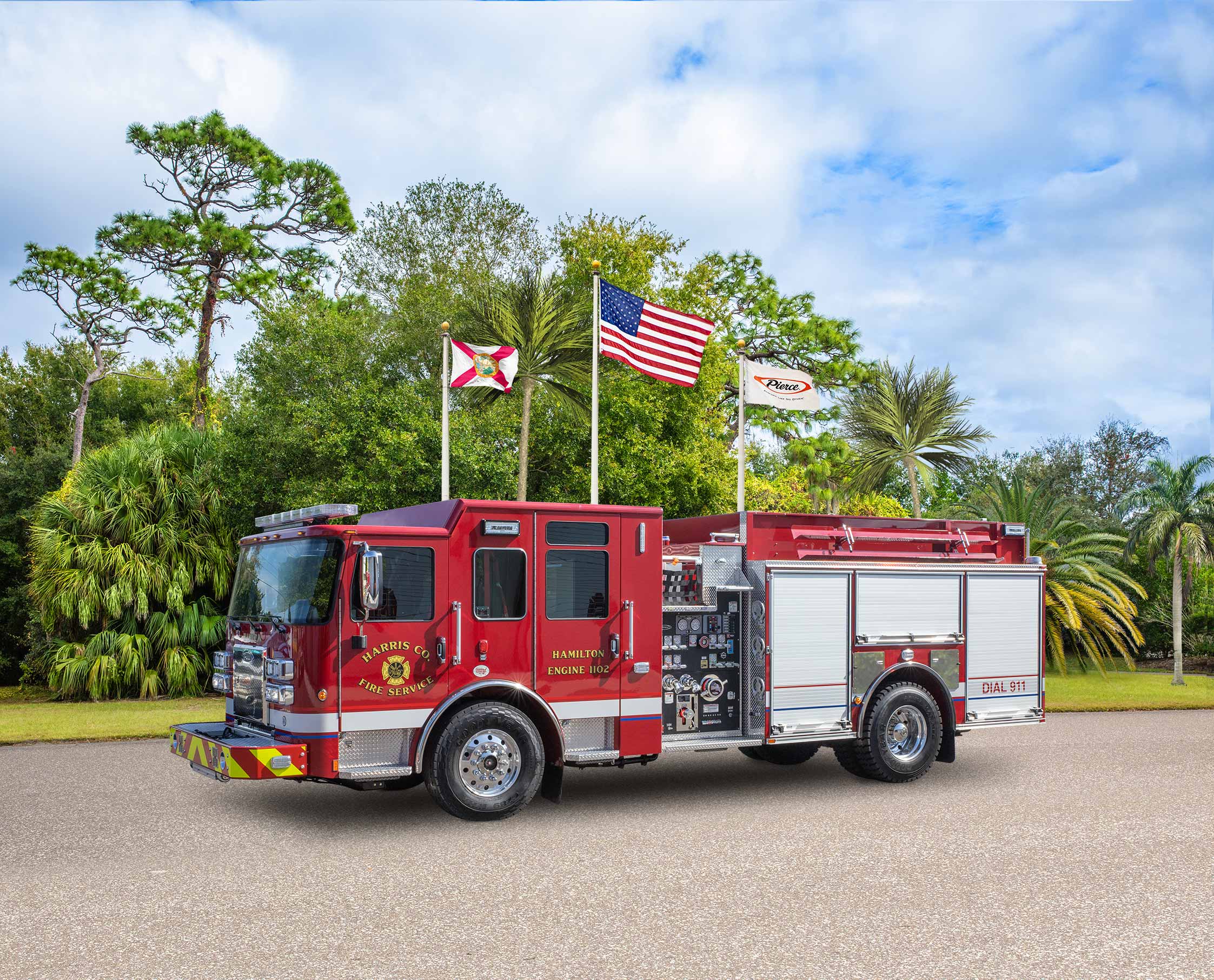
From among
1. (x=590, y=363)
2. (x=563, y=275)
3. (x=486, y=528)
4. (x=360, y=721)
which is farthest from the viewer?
(x=563, y=275)

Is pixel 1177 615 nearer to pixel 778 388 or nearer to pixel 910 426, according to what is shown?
pixel 910 426

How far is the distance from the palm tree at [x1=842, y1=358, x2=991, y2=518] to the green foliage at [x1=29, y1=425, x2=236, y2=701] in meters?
13.0

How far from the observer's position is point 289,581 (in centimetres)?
883

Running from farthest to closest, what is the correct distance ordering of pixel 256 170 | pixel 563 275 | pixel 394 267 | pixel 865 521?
pixel 256 170 → pixel 394 267 → pixel 563 275 → pixel 865 521

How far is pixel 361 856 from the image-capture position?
7.74 meters

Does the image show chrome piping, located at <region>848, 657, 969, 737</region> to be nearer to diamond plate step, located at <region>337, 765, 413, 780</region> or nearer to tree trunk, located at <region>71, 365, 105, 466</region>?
diamond plate step, located at <region>337, 765, 413, 780</region>

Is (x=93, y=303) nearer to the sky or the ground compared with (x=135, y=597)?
nearer to the sky

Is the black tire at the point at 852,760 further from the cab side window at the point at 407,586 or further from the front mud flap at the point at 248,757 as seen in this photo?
the front mud flap at the point at 248,757

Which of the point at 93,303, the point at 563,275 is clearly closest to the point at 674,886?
the point at 563,275

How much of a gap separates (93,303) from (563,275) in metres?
20.5

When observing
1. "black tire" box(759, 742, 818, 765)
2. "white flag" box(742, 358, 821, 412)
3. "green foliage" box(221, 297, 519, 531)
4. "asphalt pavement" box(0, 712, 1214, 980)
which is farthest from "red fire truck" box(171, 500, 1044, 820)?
"green foliage" box(221, 297, 519, 531)

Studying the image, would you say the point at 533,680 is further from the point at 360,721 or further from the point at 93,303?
the point at 93,303

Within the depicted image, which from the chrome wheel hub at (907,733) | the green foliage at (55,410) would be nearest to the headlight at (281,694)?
the chrome wheel hub at (907,733)

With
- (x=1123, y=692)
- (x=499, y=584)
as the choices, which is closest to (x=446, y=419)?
(x=499, y=584)
